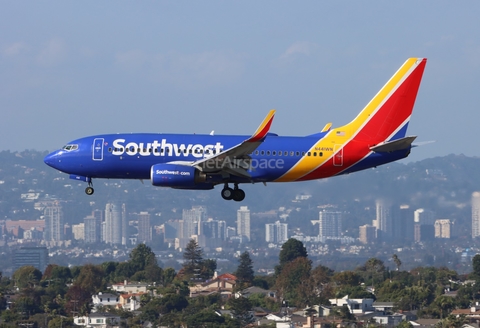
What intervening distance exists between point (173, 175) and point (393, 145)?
41.0ft

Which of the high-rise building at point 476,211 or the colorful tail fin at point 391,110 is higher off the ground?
the colorful tail fin at point 391,110

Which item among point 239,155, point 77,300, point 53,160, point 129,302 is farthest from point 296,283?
point 239,155

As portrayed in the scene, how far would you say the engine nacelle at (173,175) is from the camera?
174 feet

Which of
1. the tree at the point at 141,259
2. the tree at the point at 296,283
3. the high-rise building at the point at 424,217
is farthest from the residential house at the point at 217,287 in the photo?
the high-rise building at the point at 424,217

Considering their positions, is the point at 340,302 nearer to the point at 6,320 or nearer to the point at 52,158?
the point at 6,320

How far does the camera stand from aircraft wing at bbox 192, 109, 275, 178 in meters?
50.7

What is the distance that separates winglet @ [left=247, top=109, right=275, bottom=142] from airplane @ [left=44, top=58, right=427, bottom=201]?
1.75 m

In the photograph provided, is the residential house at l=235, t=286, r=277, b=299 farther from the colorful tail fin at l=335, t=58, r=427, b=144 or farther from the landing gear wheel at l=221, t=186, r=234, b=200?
the colorful tail fin at l=335, t=58, r=427, b=144

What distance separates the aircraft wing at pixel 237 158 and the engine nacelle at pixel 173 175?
560 millimetres

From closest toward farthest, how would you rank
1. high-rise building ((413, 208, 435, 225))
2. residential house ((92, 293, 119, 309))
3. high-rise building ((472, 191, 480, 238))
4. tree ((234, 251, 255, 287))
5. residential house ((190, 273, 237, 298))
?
residential house ((92, 293, 119, 309)) → residential house ((190, 273, 237, 298)) → tree ((234, 251, 255, 287)) → high-rise building ((472, 191, 480, 238)) → high-rise building ((413, 208, 435, 225))

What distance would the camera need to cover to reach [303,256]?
15462 cm

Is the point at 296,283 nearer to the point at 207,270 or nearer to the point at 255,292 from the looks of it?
the point at 255,292

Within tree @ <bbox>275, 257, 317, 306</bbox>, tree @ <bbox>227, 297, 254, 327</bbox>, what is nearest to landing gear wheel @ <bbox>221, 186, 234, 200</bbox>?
tree @ <bbox>227, 297, 254, 327</bbox>

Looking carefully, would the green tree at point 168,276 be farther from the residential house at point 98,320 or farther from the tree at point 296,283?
the residential house at point 98,320
